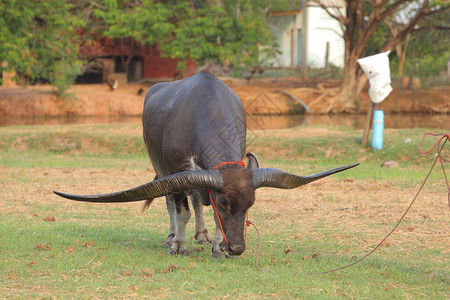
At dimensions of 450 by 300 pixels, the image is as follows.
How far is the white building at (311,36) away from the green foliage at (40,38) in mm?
16153

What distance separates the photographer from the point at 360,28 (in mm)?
29594

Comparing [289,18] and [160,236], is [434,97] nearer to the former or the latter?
[289,18]

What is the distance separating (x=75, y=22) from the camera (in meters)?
26.4

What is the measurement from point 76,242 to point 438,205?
579 centimetres

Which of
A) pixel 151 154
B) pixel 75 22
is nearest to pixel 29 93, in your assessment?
pixel 75 22

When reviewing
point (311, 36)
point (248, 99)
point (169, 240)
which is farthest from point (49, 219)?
point (311, 36)

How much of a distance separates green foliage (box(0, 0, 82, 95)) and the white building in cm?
1615

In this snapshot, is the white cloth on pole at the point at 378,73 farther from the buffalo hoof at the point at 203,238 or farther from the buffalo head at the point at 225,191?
the buffalo head at the point at 225,191

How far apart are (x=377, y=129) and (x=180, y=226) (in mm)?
9548

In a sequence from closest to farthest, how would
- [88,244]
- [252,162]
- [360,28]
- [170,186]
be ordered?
[170,186] → [252,162] → [88,244] → [360,28]

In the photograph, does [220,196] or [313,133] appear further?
[313,133]

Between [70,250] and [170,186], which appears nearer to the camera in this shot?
[170,186]

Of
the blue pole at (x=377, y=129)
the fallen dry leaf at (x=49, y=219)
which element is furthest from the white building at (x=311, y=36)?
the fallen dry leaf at (x=49, y=219)

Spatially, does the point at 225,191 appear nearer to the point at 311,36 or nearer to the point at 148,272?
the point at 148,272
